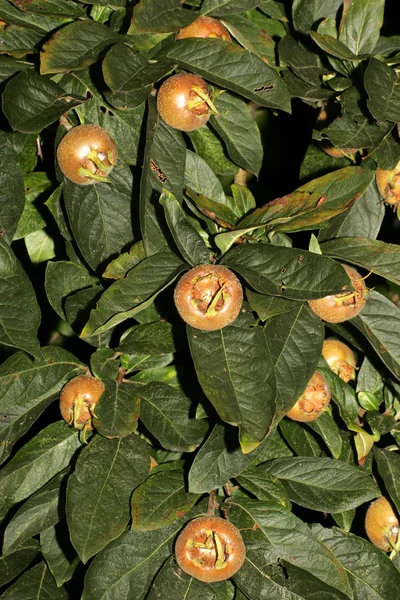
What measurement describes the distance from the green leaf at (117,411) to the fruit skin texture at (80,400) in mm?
26

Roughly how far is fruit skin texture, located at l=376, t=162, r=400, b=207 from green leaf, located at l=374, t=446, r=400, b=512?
65 cm

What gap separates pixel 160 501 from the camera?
1.62 meters

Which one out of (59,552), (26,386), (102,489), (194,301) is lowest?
(59,552)

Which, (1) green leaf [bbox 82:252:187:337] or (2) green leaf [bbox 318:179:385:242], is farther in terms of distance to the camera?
(2) green leaf [bbox 318:179:385:242]

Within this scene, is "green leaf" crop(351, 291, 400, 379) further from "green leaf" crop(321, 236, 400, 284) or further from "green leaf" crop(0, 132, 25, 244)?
"green leaf" crop(0, 132, 25, 244)

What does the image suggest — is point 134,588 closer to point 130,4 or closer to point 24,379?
point 24,379

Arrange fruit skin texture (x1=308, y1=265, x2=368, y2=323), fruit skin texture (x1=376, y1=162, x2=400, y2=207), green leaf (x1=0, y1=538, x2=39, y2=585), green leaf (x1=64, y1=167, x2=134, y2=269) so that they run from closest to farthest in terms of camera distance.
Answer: fruit skin texture (x1=308, y1=265, x2=368, y2=323), green leaf (x1=64, y1=167, x2=134, y2=269), fruit skin texture (x1=376, y1=162, x2=400, y2=207), green leaf (x1=0, y1=538, x2=39, y2=585)

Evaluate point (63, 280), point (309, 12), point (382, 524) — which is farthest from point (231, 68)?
point (382, 524)

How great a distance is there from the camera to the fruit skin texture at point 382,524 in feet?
5.93

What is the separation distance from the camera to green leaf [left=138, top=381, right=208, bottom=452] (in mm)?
1628

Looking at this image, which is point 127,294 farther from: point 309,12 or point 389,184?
point 309,12

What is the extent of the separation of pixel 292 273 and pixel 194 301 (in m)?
0.19

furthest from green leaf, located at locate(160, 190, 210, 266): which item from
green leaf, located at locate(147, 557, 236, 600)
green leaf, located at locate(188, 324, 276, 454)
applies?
green leaf, located at locate(147, 557, 236, 600)

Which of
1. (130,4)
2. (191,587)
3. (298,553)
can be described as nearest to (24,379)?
(191,587)
